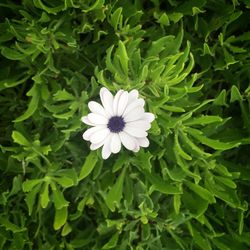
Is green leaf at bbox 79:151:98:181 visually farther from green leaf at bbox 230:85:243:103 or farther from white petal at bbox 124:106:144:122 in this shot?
green leaf at bbox 230:85:243:103

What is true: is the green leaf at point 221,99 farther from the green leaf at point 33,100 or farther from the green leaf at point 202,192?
the green leaf at point 33,100

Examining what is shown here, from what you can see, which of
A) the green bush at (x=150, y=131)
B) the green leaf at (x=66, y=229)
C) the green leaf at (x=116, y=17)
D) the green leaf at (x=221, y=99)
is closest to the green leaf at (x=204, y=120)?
the green bush at (x=150, y=131)

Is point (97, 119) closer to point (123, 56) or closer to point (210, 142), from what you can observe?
point (123, 56)

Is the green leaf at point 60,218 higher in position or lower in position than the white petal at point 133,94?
lower

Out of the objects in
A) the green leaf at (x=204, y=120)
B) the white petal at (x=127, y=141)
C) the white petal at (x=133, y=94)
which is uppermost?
the white petal at (x=133, y=94)

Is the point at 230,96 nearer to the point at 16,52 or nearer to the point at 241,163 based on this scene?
the point at 241,163

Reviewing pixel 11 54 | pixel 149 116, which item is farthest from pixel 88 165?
pixel 11 54

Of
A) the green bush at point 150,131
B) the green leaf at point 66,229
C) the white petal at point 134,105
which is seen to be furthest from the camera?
the green leaf at point 66,229
